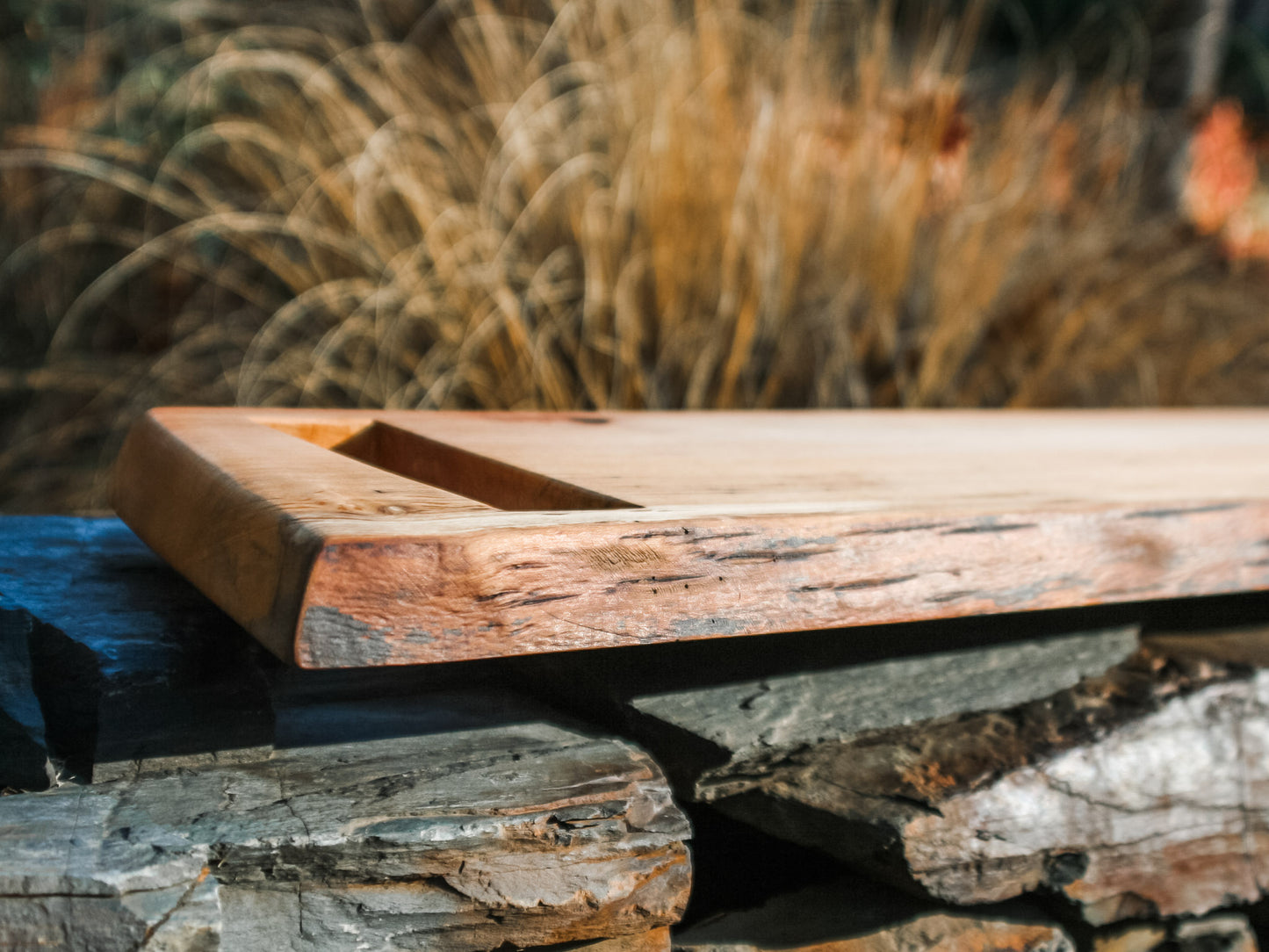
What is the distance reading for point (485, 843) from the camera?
531 mm

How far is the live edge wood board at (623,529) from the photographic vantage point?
0.44m

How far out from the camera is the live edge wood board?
1.46 ft

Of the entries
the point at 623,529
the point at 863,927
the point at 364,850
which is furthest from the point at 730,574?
the point at 863,927

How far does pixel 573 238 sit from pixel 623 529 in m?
1.46

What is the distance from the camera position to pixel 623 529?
49 cm

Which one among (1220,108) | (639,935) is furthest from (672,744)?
(1220,108)

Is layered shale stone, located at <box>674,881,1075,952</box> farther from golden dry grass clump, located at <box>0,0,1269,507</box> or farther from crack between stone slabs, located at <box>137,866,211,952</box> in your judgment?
golden dry grass clump, located at <box>0,0,1269,507</box>

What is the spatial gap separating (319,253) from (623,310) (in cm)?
67

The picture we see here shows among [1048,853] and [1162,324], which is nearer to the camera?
[1048,853]

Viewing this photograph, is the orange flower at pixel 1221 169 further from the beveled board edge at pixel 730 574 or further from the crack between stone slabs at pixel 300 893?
the crack between stone slabs at pixel 300 893

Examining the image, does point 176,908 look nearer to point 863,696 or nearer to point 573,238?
point 863,696

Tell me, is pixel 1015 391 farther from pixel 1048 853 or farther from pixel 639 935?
pixel 639 935

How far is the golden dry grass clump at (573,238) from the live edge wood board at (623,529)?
82 cm

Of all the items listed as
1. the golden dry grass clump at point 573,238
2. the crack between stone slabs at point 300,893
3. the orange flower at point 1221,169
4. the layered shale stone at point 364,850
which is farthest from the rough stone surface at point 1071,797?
the orange flower at point 1221,169
